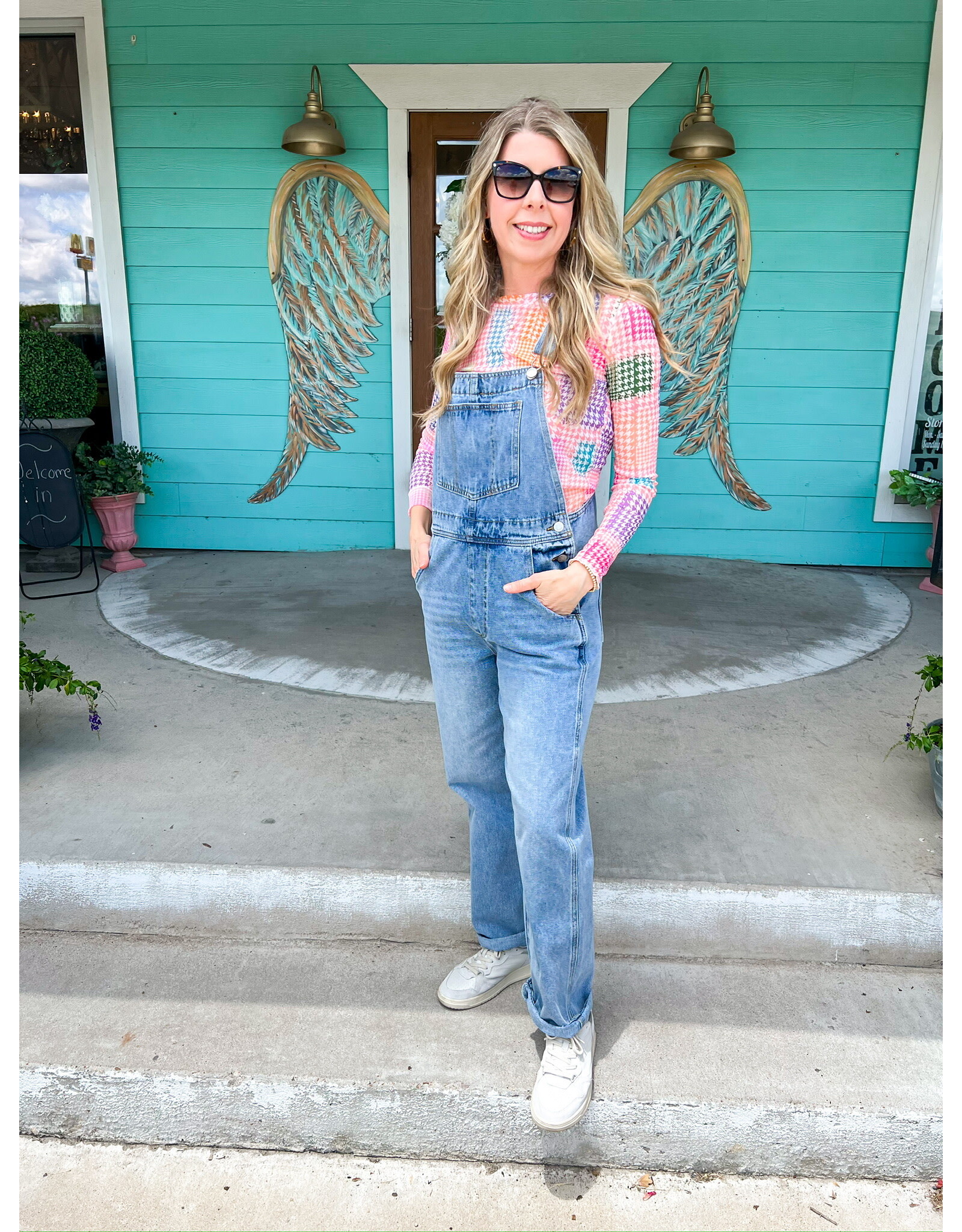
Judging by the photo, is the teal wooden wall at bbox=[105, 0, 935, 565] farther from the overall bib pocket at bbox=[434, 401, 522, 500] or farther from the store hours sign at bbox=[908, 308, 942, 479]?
the overall bib pocket at bbox=[434, 401, 522, 500]

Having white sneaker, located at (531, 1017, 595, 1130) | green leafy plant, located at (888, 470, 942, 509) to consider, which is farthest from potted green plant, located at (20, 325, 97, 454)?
green leafy plant, located at (888, 470, 942, 509)

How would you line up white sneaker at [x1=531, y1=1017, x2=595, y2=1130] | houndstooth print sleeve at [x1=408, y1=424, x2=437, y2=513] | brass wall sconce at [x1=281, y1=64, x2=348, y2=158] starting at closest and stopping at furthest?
white sneaker at [x1=531, y1=1017, x2=595, y2=1130]
houndstooth print sleeve at [x1=408, y1=424, x2=437, y2=513]
brass wall sconce at [x1=281, y1=64, x2=348, y2=158]

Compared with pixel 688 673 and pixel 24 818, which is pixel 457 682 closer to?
pixel 24 818

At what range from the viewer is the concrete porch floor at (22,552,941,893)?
2059mm

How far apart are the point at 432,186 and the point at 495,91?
53 centimetres

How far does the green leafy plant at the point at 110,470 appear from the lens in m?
4.57

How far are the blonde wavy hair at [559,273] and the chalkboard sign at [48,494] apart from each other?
3376 millimetres

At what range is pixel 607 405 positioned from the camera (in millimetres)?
1416

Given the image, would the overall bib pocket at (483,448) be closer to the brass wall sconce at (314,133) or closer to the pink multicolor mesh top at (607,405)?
the pink multicolor mesh top at (607,405)

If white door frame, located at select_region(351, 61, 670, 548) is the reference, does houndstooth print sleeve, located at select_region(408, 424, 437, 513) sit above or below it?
below

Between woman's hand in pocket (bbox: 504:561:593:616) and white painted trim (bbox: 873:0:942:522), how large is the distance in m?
3.93

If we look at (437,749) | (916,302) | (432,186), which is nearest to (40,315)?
(432,186)

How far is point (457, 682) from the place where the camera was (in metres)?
1.53

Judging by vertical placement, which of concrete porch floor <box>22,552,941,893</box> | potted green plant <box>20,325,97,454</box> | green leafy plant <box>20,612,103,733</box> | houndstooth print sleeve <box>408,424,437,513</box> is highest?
potted green plant <box>20,325,97,454</box>
